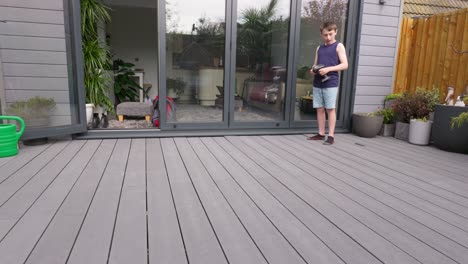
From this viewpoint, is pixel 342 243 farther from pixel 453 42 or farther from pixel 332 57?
pixel 453 42

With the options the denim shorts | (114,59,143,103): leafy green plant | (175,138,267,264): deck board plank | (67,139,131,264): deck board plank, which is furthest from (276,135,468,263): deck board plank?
(114,59,143,103): leafy green plant

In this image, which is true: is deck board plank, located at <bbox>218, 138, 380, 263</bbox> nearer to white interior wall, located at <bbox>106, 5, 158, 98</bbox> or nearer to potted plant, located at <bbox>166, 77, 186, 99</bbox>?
potted plant, located at <bbox>166, 77, 186, 99</bbox>

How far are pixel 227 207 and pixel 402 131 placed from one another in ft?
10.4

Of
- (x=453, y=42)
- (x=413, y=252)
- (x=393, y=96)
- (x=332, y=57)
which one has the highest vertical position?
(x=453, y=42)

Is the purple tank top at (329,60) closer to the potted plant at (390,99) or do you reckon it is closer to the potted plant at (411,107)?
the potted plant at (411,107)

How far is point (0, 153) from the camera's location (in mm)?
2721

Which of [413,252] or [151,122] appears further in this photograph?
[151,122]

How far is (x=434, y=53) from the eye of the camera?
4.31 metres

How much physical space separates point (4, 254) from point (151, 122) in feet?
11.1

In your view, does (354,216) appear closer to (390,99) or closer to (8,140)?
(8,140)

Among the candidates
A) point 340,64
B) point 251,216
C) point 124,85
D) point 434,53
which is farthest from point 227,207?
point 124,85

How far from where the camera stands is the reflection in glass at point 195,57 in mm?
3619

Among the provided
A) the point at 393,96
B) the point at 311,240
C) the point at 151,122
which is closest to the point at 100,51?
the point at 151,122

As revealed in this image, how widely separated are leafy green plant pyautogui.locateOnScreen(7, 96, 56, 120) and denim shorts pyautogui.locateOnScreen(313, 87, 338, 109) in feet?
9.40
